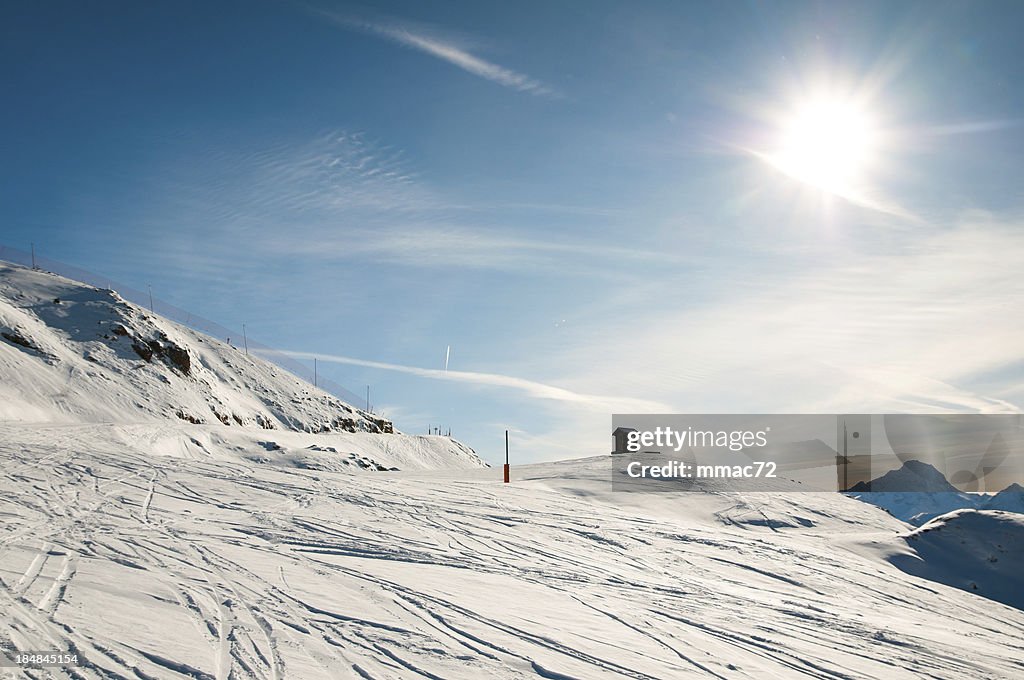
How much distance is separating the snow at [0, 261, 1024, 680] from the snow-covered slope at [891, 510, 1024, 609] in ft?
0.27

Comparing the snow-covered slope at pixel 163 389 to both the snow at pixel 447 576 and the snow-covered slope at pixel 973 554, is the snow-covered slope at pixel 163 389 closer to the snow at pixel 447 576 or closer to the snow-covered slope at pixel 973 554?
the snow at pixel 447 576

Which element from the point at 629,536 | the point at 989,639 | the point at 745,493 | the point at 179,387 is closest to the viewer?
the point at 989,639

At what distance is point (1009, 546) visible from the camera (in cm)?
1980

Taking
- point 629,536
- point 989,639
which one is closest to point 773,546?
point 629,536

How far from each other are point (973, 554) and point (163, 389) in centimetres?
4274

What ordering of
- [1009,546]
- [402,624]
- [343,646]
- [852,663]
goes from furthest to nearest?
1. [1009,546]
2. [852,663]
3. [402,624]
4. [343,646]

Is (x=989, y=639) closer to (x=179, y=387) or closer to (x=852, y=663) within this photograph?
(x=852, y=663)

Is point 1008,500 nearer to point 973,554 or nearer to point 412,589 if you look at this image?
point 973,554

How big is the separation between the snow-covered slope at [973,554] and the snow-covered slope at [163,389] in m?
22.2

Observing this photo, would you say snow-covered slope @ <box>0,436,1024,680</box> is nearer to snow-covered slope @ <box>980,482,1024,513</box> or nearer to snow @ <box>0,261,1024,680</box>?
snow @ <box>0,261,1024,680</box>

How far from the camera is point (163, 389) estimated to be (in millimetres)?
39531

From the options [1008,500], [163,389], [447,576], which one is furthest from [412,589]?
[1008,500]

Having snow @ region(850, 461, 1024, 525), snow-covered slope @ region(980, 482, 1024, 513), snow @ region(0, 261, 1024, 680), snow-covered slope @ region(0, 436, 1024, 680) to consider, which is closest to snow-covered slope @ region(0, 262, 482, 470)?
snow @ region(0, 261, 1024, 680)

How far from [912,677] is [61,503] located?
1425 centimetres
